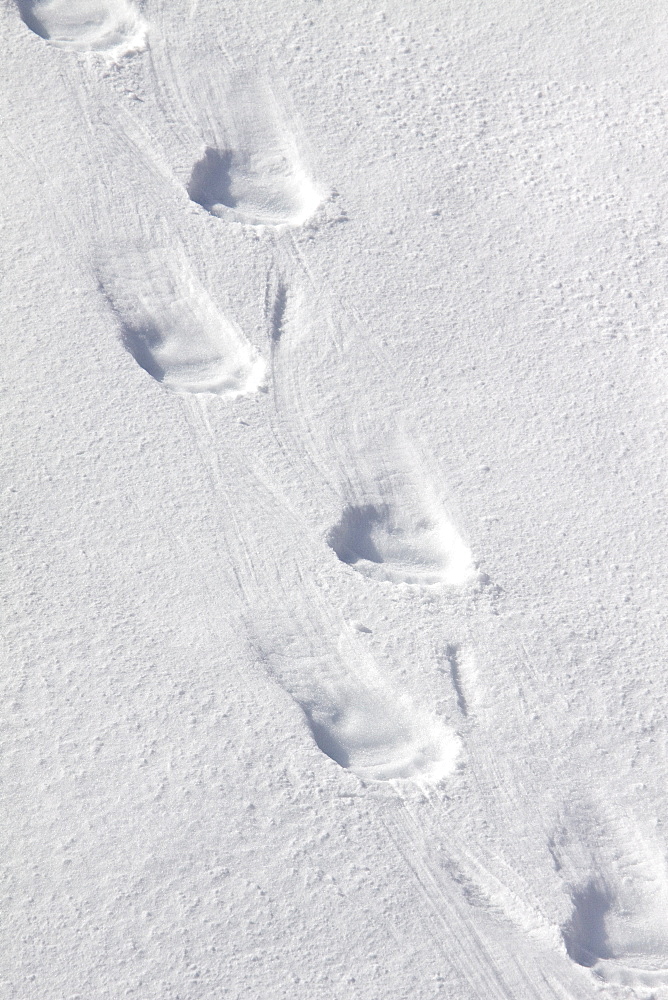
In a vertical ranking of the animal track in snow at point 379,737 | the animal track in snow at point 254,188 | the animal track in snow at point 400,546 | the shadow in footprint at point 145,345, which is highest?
the animal track in snow at point 254,188

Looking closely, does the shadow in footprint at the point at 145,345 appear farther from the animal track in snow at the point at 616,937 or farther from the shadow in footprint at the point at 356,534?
the animal track in snow at the point at 616,937

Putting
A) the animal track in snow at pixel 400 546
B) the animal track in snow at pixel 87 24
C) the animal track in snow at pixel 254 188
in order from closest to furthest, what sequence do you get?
the animal track in snow at pixel 400 546, the animal track in snow at pixel 254 188, the animal track in snow at pixel 87 24

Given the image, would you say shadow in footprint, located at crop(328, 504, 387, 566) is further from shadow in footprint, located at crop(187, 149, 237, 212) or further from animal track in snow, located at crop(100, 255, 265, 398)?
shadow in footprint, located at crop(187, 149, 237, 212)

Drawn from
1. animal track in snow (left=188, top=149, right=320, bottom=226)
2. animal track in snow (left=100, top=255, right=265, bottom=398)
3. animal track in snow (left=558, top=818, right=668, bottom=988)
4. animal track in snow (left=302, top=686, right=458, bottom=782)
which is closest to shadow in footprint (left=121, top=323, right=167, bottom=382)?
animal track in snow (left=100, top=255, right=265, bottom=398)

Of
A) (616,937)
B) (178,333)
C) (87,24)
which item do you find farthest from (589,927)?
(87,24)

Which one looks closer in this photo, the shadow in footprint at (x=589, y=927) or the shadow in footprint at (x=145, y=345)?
the shadow in footprint at (x=589, y=927)

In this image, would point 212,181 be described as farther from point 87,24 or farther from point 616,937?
point 616,937

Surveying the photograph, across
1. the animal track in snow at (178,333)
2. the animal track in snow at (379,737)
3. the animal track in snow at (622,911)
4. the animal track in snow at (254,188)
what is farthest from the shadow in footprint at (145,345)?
the animal track in snow at (622,911)

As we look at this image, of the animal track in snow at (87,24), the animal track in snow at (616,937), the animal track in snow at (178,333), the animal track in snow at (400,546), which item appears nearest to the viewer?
the animal track in snow at (616,937)

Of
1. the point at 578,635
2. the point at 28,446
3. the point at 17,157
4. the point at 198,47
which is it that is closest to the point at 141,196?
the point at 17,157
